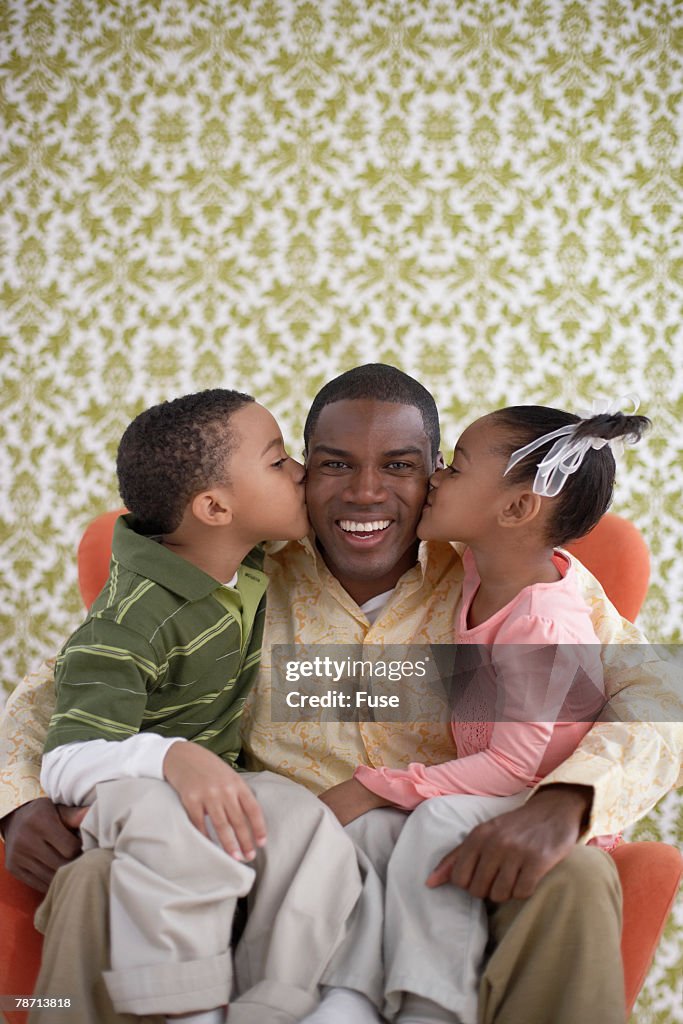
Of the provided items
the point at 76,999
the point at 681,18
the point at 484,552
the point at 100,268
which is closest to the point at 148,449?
the point at 484,552

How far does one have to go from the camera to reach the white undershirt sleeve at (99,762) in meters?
1.30

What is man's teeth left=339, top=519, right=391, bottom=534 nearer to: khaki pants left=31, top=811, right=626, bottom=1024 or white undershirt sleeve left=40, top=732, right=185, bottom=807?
white undershirt sleeve left=40, top=732, right=185, bottom=807

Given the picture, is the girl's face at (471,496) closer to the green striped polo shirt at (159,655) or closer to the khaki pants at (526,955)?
the green striped polo shirt at (159,655)

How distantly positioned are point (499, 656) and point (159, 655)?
1.67 feet

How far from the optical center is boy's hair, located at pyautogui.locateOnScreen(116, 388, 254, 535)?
1.62 meters

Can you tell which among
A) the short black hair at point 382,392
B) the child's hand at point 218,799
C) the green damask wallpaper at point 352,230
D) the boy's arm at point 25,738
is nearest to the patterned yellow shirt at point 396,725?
the boy's arm at point 25,738

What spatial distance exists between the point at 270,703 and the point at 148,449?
1.59ft

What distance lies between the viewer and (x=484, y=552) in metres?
1.66

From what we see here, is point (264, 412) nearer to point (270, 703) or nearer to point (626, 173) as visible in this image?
point (270, 703)

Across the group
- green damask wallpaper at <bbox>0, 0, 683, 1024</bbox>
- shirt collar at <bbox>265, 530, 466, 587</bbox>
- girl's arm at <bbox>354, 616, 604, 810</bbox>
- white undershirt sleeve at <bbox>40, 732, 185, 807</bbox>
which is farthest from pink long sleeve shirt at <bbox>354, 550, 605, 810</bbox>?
green damask wallpaper at <bbox>0, 0, 683, 1024</bbox>

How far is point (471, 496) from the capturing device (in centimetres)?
164

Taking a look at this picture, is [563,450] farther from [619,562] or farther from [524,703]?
[619,562]

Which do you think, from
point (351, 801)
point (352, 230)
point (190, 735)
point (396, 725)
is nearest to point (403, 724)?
point (396, 725)

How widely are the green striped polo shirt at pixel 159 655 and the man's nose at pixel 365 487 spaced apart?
22cm
